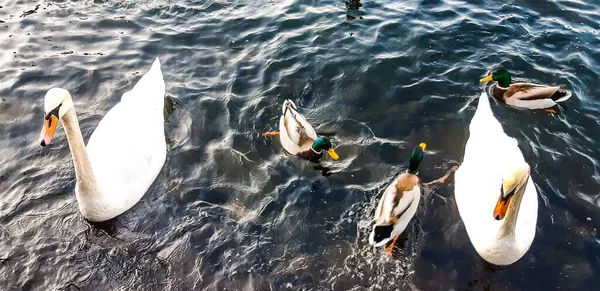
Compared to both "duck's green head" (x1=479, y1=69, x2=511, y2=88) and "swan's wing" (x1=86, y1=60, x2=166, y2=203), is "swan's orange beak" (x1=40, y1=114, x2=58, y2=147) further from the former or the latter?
"duck's green head" (x1=479, y1=69, x2=511, y2=88)

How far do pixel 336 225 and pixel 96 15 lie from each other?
27.9 ft

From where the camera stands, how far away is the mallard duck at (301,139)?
27.2ft

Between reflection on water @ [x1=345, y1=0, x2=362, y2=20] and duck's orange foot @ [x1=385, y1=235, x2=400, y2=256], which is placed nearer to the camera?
duck's orange foot @ [x1=385, y1=235, x2=400, y2=256]

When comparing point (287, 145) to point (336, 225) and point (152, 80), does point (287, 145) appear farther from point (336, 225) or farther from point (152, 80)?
point (152, 80)

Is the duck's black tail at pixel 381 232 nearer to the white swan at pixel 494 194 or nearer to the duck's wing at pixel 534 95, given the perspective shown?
the white swan at pixel 494 194

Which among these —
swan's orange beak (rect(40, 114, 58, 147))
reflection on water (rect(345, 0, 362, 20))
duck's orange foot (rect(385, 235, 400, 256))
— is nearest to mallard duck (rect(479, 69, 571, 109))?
reflection on water (rect(345, 0, 362, 20))

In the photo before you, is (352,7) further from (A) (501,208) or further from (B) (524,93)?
(A) (501,208)

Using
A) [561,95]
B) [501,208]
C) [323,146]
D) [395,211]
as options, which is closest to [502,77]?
[561,95]

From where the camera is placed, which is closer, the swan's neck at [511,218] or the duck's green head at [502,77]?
the swan's neck at [511,218]

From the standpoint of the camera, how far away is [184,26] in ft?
38.4

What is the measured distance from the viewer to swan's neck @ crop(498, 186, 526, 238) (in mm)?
6203

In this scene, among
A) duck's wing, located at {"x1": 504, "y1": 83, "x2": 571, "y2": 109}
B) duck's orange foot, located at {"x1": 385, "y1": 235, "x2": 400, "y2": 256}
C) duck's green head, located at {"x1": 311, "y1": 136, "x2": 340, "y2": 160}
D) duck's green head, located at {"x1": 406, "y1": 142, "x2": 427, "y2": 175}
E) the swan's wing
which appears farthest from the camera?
duck's wing, located at {"x1": 504, "y1": 83, "x2": 571, "y2": 109}

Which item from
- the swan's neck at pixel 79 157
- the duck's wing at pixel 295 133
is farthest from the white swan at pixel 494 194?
the swan's neck at pixel 79 157

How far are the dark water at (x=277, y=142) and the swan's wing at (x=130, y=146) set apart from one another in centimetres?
38
